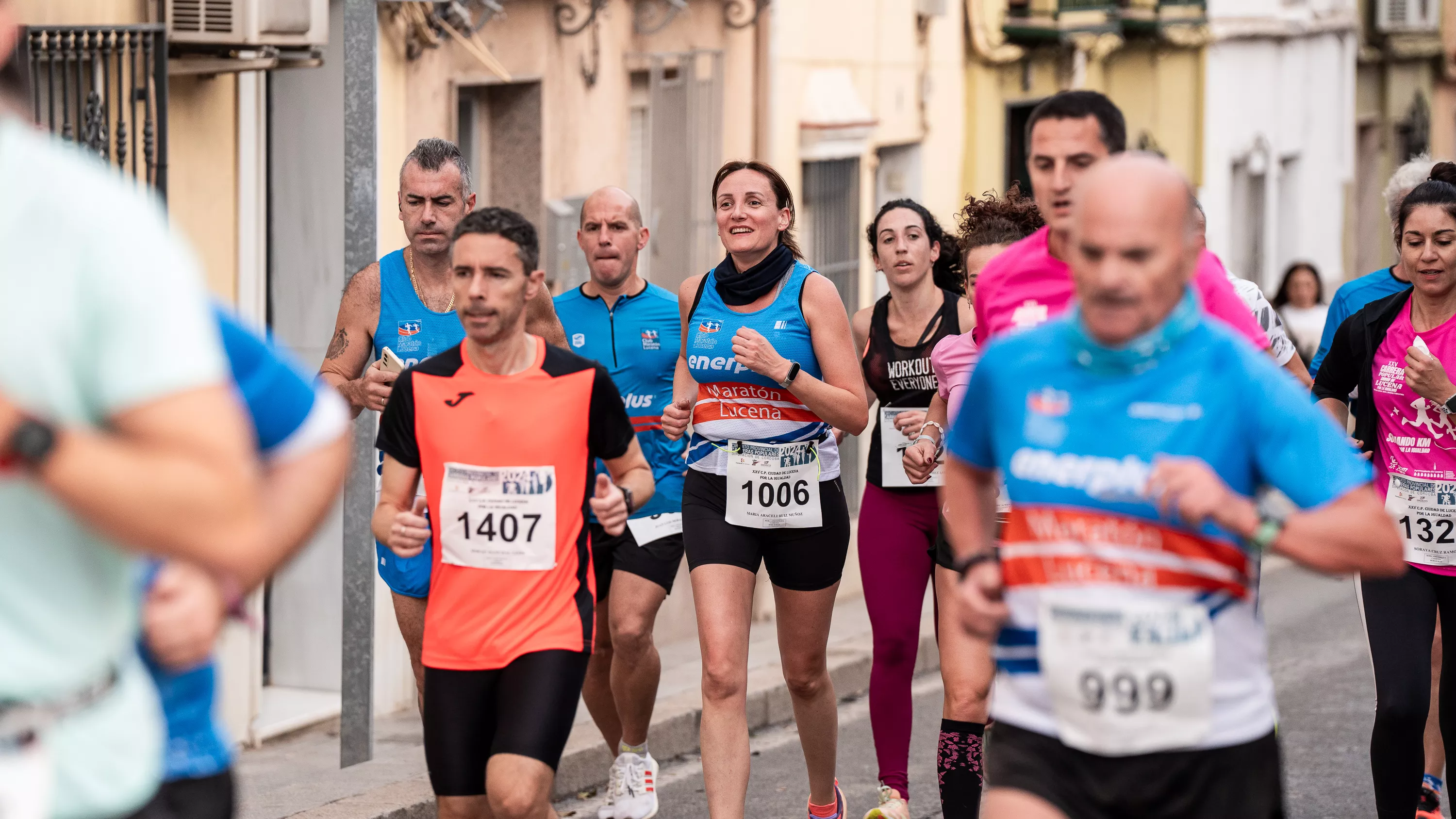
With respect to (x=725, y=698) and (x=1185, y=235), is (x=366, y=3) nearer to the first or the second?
(x=725, y=698)

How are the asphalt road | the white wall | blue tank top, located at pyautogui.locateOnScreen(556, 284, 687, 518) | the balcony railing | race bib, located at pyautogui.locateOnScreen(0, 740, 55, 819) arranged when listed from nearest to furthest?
race bib, located at pyautogui.locateOnScreen(0, 740, 55, 819)
blue tank top, located at pyautogui.locateOnScreen(556, 284, 687, 518)
the asphalt road
the balcony railing
the white wall

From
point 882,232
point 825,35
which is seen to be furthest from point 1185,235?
point 825,35

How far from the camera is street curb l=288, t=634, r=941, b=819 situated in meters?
6.87

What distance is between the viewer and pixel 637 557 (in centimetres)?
719

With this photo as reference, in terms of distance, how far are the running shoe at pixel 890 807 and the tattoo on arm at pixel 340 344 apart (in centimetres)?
226

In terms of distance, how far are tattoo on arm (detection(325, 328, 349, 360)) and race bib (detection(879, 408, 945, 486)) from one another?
181cm

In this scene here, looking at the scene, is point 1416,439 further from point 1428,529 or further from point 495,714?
point 495,714

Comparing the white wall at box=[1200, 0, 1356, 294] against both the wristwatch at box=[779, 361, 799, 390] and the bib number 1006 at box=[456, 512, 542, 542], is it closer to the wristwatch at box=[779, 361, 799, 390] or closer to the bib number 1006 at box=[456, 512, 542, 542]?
the wristwatch at box=[779, 361, 799, 390]

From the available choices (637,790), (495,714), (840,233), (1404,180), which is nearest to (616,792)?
(637,790)

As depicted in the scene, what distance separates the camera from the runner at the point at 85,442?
2.08 m

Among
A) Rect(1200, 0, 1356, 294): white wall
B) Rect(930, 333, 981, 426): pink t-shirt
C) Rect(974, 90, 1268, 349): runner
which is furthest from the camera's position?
Rect(1200, 0, 1356, 294): white wall

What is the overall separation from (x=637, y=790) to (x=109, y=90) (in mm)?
3013

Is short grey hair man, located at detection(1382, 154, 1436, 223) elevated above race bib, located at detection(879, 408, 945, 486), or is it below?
above

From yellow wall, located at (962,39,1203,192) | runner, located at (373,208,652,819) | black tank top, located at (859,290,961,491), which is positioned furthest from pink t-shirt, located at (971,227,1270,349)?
yellow wall, located at (962,39,1203,192)
